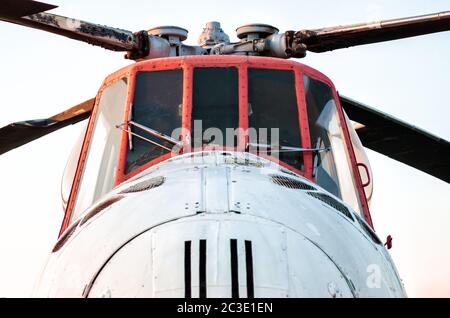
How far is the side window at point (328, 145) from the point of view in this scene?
304 inches

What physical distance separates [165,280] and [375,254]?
5.11 feet

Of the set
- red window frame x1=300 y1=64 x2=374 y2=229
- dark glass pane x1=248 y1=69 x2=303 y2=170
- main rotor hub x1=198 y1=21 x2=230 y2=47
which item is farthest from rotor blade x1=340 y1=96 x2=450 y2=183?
dark glass pane x1=248 y1=69 x2=303 y2=170

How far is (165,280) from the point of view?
494 cm

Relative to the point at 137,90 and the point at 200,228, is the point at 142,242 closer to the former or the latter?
the point at 200,228

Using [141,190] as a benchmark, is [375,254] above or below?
below

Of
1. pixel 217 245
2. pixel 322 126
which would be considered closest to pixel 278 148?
pixel 322 126

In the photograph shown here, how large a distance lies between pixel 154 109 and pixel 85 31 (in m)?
1.87

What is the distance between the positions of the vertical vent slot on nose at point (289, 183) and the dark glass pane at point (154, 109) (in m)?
1.50

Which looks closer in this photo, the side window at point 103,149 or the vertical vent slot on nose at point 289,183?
the vertical vent slot on nose at point 289,183

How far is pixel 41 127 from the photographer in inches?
421

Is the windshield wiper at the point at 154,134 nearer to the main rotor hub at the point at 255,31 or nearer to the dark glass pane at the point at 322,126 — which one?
the dark glass pane at the point at 322,126

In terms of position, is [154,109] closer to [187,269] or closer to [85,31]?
[85,31]

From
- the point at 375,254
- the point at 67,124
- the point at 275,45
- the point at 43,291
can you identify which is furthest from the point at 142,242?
the point at 67,124

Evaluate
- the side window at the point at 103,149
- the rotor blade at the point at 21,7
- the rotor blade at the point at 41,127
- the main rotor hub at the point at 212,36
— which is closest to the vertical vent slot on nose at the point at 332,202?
the side window at the point at 103,149
